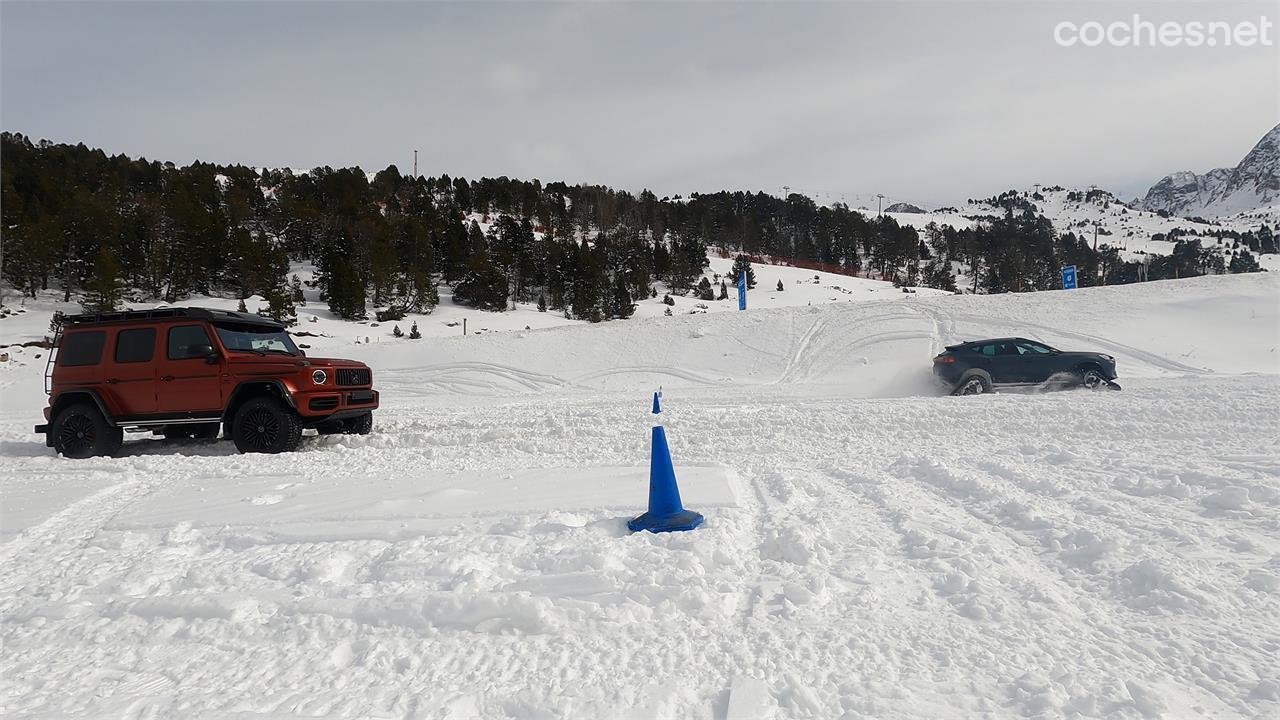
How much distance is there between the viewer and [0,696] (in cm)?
296

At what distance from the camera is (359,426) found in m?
10.2

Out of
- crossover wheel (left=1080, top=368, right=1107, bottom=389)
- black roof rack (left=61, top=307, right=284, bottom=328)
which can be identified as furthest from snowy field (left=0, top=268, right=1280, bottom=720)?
crossover wheel (left=1080, top=368, right=1107, bottom=389)

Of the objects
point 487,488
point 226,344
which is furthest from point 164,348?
point 487,488

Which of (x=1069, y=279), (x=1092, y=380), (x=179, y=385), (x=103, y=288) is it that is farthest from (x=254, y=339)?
(x=1069, y=279)

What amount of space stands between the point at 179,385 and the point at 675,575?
8608mm

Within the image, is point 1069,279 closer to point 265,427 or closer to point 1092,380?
point 1092,380

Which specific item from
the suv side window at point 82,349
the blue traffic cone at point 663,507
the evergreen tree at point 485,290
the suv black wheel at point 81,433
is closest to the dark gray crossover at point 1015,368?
the blue traffic cone at point 663,507

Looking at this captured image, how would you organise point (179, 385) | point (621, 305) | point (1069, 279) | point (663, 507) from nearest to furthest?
point (663, 507) < point (179, 385) < point (1069, 279) < point (621, 305)

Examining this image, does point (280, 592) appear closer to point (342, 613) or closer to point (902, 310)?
point (342, 613)

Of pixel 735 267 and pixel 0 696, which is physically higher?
pixel 735 267

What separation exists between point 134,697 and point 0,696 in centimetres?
65

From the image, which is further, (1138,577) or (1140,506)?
(1140,506)

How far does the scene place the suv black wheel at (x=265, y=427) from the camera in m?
8.84

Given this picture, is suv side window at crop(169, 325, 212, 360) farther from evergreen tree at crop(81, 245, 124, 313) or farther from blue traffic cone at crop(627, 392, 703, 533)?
evergreen tree at crop(81, 245, 124, 313)
